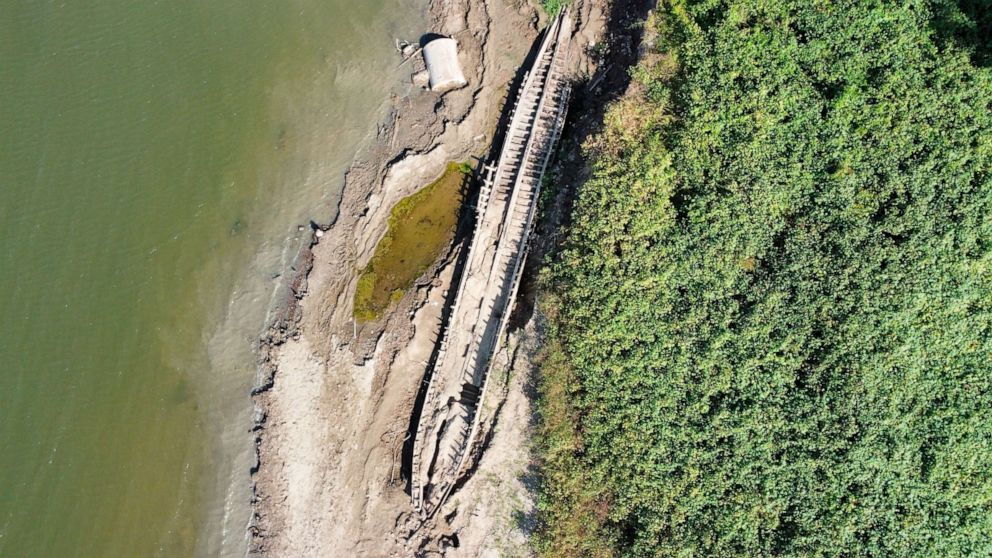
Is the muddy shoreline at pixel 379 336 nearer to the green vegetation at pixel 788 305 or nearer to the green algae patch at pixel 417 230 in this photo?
the green algae patch at pixel 417 230

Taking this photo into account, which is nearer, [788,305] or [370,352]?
[788,305]

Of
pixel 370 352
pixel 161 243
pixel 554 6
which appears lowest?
pixel 370 352

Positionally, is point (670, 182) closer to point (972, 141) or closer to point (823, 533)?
point (972, 141)

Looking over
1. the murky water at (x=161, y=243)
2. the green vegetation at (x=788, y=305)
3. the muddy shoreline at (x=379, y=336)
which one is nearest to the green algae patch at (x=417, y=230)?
the muddy shoreline at (x=379, y=336)

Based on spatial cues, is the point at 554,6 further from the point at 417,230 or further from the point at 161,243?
the point at 161,243

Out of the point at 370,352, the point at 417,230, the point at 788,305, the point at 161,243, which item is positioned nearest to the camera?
the point at 788,305

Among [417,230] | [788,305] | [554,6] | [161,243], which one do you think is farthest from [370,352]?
[554,6]
